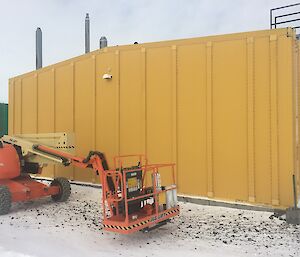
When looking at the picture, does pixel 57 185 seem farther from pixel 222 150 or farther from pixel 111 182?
pixel 222 150

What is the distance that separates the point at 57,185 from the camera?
966cm

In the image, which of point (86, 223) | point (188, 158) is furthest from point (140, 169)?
point (188, 158)

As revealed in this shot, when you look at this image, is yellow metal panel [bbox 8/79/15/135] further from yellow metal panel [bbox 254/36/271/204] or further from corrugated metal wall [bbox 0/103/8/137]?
yellow metal panel [bbox 254/36/271/204]

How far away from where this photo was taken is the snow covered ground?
18.5 feet

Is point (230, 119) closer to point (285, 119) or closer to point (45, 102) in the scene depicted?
point (285, 119)

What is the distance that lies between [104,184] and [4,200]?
3.14 m

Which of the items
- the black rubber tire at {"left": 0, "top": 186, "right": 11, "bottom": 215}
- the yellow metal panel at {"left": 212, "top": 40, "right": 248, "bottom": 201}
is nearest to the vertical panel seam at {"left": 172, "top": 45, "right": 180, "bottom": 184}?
the yellow metal panel at {"left": 212, "top": 40, "right": 248, "bottom": 201}

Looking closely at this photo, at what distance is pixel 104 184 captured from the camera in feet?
21.0

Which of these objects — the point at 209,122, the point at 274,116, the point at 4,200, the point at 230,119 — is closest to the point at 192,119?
the point at 209,122

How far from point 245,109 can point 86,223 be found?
457cm

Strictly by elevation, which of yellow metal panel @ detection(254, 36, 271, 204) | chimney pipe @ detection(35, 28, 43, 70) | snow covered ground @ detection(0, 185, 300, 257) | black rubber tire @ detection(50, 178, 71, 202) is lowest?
snow covered ground @ detection(0, 185, 300, 257)

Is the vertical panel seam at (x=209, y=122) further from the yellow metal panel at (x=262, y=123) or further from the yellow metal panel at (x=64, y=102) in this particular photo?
the yellow metal panel at (x=64, y=102)

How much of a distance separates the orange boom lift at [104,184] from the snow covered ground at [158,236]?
0.35 meters

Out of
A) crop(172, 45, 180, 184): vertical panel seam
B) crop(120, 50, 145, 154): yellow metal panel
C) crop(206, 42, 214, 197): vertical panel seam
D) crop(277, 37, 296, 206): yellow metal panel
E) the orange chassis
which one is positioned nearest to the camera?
the orange chassis
